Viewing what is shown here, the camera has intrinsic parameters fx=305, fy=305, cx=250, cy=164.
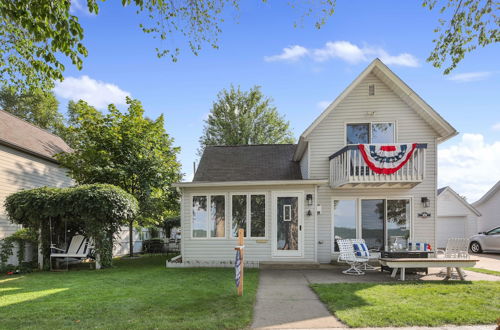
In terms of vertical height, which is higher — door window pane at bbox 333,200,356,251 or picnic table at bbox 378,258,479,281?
door window pane at bbox 333,200,356,251

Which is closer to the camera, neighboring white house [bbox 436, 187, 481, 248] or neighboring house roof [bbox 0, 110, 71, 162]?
neighboring house roof [bbox 0, 110, 71, 162]

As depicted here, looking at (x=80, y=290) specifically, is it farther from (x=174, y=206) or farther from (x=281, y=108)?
(x=281, y=108)

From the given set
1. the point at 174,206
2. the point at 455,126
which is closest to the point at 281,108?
the point at 174,206

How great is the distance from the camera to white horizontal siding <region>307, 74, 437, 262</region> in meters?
10.7

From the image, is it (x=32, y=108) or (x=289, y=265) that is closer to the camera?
(x=289, y=265)

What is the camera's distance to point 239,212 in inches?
424

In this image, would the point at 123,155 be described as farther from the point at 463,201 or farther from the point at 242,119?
the point at 463,201

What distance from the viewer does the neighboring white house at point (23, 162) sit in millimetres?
11508

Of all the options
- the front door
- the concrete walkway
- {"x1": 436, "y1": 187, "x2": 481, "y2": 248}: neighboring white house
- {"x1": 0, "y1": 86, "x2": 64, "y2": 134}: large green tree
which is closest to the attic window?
the front door

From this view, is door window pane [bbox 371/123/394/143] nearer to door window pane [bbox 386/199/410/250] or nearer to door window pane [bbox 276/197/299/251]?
door window pane [bbox 386/199/410/250]

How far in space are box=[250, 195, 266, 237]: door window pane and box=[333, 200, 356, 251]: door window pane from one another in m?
2.55

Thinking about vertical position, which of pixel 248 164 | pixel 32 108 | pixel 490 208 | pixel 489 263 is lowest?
pixel 489 263

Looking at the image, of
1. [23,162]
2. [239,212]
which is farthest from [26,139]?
[239,212]

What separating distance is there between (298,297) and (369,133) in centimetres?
710
